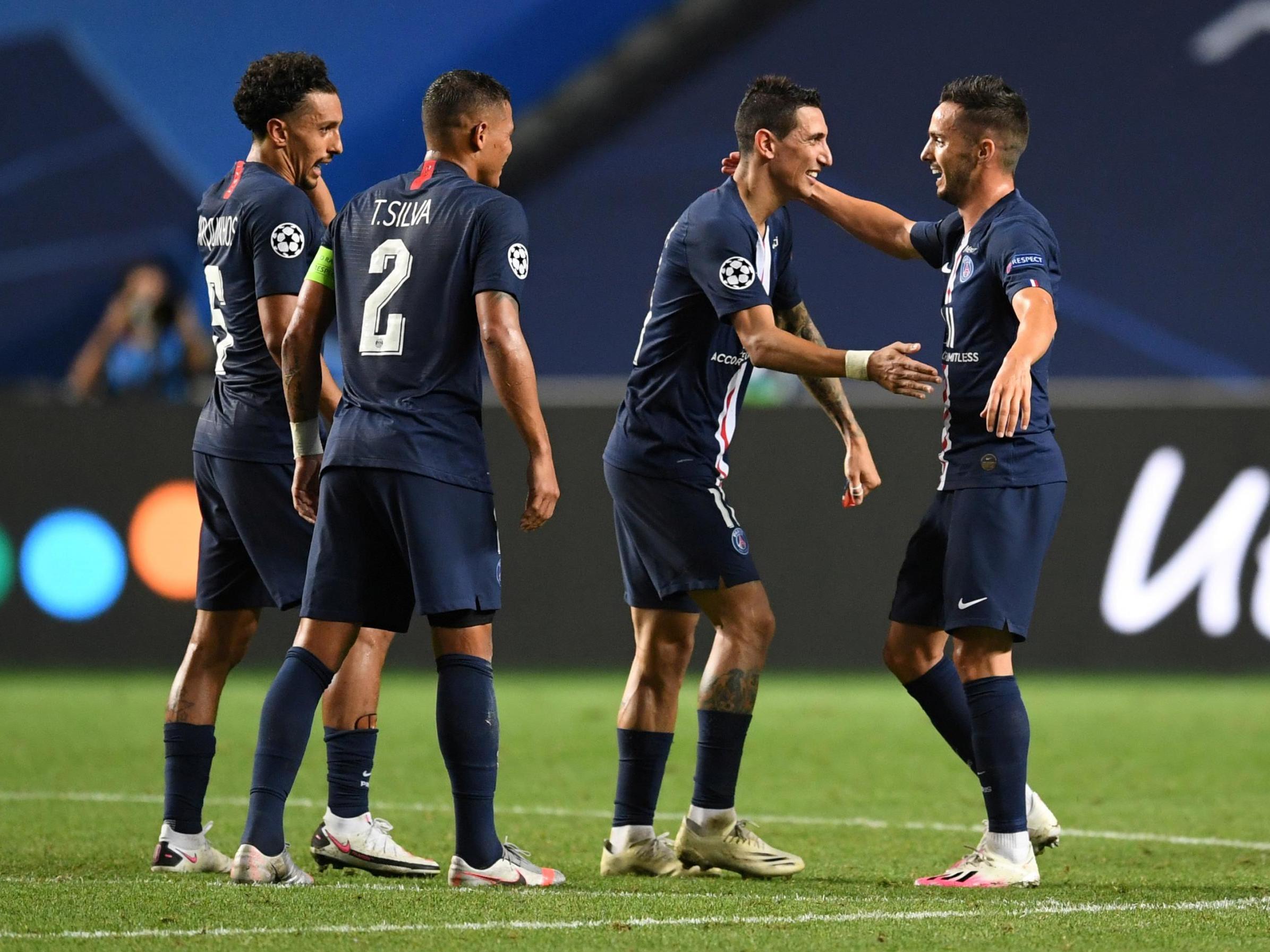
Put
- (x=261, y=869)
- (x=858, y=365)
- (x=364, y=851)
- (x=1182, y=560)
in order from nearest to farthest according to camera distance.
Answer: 1. (x=261, y=869)
2. (x=858, y=365)
3. (x=364, y=851)
4. (x=1182, y=560)

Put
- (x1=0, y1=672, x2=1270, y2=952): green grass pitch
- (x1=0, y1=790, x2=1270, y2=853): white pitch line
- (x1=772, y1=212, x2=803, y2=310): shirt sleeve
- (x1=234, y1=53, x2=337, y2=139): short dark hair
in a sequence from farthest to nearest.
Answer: (x1=0, y1=790, x2=1270, y2=853): white pitch line < (x1=772, y1=212, x2=803, y2=310): shirt sleeve < (x1=234, y1=53, x2=337, y2=139): short dark hair < (x1=0, y1=672, x2=1270, y2=952): green grass pitch

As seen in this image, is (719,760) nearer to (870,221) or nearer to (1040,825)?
(1040,825)

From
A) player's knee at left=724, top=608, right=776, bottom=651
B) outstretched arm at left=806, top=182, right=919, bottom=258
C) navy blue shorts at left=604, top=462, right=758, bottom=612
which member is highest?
outstretched arm at left=806, top=182, right=919, bottom=258

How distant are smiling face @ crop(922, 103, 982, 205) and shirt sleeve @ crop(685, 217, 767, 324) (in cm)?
58

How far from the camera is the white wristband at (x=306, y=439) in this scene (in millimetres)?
5160

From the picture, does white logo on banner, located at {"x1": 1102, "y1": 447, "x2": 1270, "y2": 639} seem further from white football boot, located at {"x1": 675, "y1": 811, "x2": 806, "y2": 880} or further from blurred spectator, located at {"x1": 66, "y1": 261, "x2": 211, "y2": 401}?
white football boot, located at {"x1": 675, "y1": 811, "x2": 806, "y2": 880}

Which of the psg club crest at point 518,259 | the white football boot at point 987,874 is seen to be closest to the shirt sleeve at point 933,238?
the psg club crest at point 518,259

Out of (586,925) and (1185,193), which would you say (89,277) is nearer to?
(1185,193)

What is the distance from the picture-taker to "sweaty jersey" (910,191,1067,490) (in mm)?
5082

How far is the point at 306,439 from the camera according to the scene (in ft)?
17.0

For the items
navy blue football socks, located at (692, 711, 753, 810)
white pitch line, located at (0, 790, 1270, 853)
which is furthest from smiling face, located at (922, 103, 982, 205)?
white pitch line, located at (0, 790, 1270, 853)

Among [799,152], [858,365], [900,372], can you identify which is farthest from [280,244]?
[900,372]

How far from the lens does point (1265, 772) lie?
25.3 feet

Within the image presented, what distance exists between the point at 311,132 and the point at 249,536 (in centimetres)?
123
